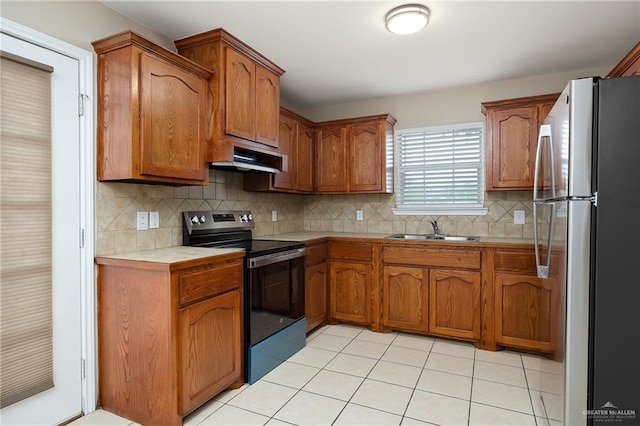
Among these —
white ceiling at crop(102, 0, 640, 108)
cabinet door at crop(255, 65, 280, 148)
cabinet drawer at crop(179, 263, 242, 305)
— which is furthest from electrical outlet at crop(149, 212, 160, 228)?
white ceiling at crop(102, 0, 640, 108)

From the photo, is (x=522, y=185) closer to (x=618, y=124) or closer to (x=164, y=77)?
(x=618, y=124)

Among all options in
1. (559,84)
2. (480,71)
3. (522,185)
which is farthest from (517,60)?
(522,185)

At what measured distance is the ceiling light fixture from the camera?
2137mm

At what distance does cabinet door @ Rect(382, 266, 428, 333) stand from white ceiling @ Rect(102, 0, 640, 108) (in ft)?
6.06

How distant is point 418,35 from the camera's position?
99.5 inches

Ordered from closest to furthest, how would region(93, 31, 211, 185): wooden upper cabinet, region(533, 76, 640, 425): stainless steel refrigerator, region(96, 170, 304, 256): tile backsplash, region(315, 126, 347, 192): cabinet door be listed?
1. region(533, 76, 640, 425): stainless steel refrigerator
2. region(93, 31, 211, 185): wooden upper cabinet
3. region(96, 170, 304, 256): tile backsplash
4. region(315, 126, 347, 192): cabinet door

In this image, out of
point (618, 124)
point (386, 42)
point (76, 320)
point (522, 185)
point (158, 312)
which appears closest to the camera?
point (618, 124)

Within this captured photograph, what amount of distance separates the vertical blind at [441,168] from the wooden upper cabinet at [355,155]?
0.68ft

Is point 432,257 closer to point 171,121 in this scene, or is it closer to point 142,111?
point 171,121

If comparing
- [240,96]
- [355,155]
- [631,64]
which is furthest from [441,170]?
[240,96]

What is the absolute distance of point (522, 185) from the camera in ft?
10.2

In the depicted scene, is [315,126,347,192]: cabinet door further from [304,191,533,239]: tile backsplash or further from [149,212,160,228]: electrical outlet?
[149,212,160,228]: electrical outlet

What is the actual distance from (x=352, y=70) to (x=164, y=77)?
1.71 m

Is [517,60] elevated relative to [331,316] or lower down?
elevated
